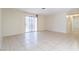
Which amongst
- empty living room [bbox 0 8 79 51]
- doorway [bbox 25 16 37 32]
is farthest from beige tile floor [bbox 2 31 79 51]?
doorway [bbox 25 16 37 32]

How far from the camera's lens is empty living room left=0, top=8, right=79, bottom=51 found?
274 centimetres

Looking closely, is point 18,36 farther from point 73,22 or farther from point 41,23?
point 73,22

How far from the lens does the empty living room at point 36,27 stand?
108 inches

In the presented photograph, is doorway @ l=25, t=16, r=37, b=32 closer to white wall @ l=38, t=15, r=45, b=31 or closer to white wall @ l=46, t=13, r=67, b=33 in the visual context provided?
white wall @ l=38, t=15, r=45, b=31

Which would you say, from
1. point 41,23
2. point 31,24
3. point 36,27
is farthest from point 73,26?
point 31,24

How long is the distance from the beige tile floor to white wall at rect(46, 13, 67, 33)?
0.59ft

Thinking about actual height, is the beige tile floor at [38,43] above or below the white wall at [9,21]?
below

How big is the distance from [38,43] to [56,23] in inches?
34.5

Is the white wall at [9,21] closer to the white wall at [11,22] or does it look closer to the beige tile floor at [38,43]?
the white wall at [11,22]

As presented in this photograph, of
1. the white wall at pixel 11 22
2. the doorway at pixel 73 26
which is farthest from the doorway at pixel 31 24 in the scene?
the doorway at pixel 73 26

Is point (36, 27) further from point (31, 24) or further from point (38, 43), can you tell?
point (38, 43)

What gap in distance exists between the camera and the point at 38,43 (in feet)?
11.1
